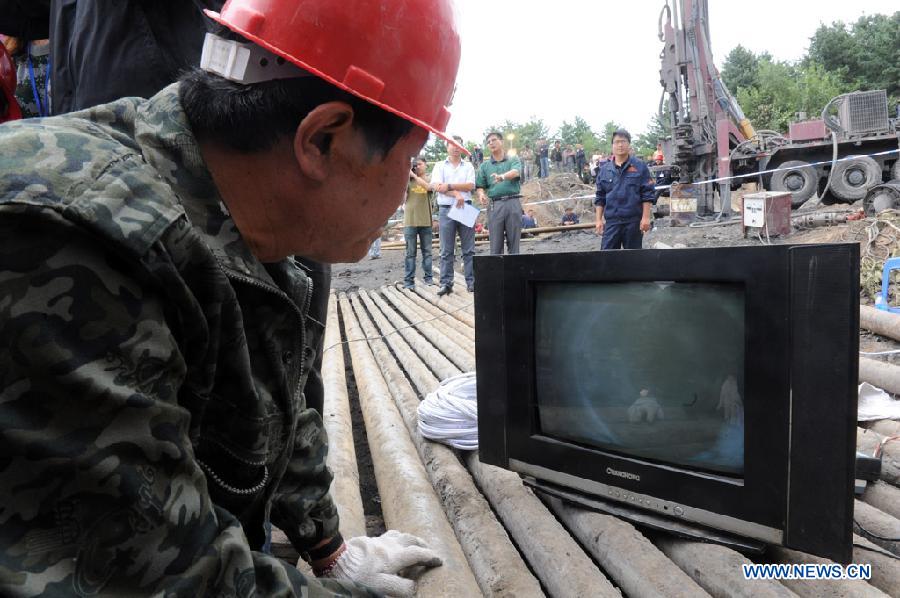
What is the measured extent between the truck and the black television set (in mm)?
12729

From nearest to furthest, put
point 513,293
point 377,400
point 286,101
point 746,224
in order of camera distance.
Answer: point 286,101, point 513,293, point 377,400, point 746,224

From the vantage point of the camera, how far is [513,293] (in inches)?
80.3

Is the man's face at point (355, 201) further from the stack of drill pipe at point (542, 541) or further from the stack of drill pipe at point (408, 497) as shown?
the stack of drill pipe at point (542, 541)

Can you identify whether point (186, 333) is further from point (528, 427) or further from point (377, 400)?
point (377, 400)

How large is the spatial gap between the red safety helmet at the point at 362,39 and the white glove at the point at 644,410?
3.39ft

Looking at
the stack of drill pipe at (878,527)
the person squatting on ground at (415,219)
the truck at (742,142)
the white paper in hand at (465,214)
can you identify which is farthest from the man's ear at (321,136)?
the truck at (742,142)

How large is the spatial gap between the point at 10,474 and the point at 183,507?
0.64 feet

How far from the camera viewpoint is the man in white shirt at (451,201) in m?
7.40

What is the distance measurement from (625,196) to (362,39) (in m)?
5.97

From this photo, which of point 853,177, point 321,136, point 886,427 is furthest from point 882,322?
point 853,177

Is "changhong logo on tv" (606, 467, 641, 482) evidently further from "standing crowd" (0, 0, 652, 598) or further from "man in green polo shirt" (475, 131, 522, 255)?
"man in green polo shirt" (475, 131, 522, 255)

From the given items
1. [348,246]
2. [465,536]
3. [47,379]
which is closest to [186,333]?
[47,379]

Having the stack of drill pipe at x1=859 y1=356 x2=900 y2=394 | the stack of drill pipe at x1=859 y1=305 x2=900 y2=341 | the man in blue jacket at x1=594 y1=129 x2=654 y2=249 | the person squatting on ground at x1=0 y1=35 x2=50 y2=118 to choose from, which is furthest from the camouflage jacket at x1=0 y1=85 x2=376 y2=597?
the man in blue jacket at x1=594 y1=129 x2=654 y2=249

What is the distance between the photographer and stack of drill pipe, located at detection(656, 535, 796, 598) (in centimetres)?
152
